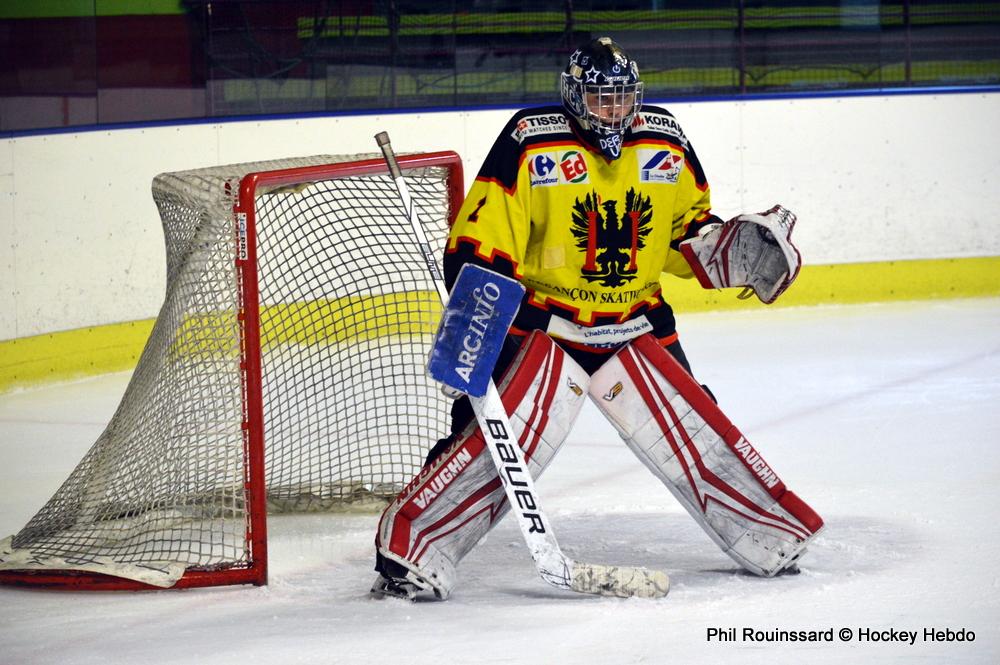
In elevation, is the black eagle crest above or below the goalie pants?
above

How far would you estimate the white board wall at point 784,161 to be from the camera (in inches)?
241

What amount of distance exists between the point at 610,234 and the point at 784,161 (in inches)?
160

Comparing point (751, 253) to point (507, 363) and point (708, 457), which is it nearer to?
point (708, 457)

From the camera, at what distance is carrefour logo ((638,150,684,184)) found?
338cm

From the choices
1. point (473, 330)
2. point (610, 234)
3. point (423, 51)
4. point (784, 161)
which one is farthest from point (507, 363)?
point (784, 161)

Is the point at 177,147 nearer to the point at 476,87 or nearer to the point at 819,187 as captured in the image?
the point at 476,87

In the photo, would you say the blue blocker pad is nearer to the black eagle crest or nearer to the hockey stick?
the hockey stick

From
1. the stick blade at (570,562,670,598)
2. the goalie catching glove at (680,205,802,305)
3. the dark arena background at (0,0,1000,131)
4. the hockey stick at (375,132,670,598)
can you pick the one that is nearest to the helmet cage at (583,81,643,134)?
the goalie catching glove at (680,205,802,305)

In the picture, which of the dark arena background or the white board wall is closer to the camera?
the white board wall

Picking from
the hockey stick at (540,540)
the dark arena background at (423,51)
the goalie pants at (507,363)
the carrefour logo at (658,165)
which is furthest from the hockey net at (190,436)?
the dark arena background at (423,51)

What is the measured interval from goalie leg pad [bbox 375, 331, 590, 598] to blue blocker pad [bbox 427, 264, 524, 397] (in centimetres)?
12

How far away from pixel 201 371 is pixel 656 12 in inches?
177

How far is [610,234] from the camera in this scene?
3.34m

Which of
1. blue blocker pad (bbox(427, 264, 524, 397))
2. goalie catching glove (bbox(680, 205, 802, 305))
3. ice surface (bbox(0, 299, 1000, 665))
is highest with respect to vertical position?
goalie catching glove (bbox(680, 205, 802, 305))
